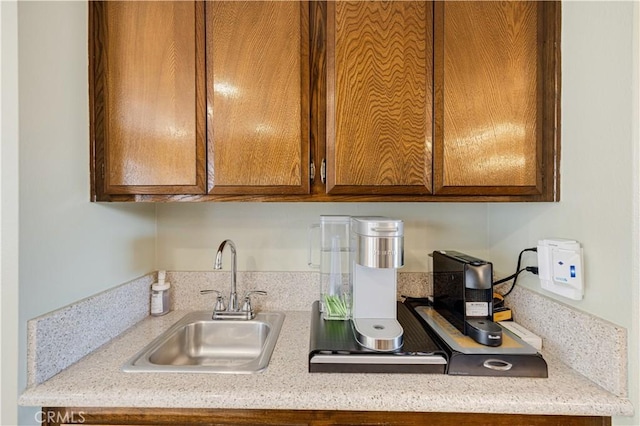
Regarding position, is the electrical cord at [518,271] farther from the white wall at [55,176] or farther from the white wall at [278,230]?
the white wall at [55,176]

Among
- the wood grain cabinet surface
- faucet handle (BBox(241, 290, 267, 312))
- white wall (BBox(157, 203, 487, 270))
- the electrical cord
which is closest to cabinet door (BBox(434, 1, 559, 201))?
the wood grain cabinet surface

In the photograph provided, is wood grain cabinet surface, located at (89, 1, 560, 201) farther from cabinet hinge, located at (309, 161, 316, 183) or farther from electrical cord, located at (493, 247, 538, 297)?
electrical cord, located at (493, 247, 538, 297)

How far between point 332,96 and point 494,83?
53cm

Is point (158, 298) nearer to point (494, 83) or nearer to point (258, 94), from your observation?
point (258, 94)

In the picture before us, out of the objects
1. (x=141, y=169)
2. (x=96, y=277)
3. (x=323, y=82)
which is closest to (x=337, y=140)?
(x=323, y=82)

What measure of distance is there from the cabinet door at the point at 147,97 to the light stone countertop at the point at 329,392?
22.1 inches

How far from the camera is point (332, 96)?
0.95m

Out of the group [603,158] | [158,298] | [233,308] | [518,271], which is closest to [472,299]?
[518,271]

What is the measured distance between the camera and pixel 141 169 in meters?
0.98

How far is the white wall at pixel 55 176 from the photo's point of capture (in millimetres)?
752

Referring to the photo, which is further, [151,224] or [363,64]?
[151,224]

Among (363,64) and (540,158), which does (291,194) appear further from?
(540,158)

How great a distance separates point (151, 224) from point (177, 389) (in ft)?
2.59

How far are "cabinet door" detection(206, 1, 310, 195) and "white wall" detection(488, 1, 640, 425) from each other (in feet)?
2.65
